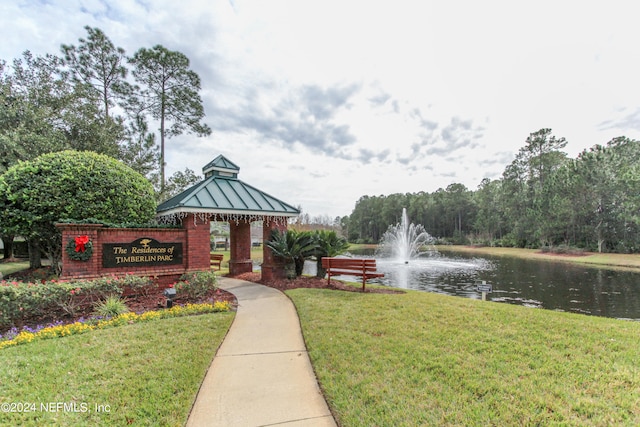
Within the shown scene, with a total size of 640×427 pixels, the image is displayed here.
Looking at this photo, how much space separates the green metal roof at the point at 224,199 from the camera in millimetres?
8587

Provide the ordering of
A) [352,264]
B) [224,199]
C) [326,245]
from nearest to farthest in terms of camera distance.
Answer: [352,264]
[224,199]
[326,245]

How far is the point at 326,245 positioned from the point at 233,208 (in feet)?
10.7

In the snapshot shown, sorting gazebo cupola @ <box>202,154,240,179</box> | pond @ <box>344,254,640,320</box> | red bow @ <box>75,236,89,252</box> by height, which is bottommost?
pond @ <box>344,254,640,320</box>

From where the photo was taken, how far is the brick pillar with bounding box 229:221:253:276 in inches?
468

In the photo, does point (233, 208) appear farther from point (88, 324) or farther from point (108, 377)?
point (108, 377)

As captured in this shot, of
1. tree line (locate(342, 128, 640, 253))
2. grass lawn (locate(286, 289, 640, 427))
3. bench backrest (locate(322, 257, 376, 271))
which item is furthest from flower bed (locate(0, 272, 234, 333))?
tree line (locate(342, 128, 640, 253))

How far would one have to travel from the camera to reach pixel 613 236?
98.5ft

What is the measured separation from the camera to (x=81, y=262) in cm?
664

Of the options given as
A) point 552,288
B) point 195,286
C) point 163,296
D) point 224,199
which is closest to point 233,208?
point 224,199

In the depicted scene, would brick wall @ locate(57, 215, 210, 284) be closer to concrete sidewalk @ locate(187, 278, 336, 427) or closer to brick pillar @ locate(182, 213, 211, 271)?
brick pillar @ locate(182, 213, 211, 271)

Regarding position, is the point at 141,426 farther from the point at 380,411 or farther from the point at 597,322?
the point at 597,322

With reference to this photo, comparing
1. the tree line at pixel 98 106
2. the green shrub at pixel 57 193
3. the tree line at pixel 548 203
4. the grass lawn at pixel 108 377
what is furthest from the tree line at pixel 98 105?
the tree line at pixel 548 203

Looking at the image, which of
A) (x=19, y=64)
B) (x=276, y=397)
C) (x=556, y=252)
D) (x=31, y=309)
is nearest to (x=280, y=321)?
(x=276, y=397)

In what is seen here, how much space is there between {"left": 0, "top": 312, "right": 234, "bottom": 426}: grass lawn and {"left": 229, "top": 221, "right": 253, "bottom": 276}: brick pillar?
7.11 metres
